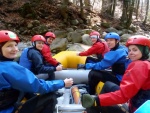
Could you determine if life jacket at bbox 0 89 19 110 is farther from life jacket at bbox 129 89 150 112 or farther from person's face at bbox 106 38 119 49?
person's face at bbox 106 38 119 49

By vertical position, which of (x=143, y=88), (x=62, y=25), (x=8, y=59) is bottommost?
(x=62, y=25)

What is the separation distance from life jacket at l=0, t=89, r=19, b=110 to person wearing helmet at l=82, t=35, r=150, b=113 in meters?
0.81

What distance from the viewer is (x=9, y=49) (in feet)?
8.33

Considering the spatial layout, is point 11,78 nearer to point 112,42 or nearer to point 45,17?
point 112,42

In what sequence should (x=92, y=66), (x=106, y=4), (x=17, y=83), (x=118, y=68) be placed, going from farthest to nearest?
1. (x=106, y=4)
2. (x=92, y=66)
3. (x=118, y=68)
4. (x=17, y=83)

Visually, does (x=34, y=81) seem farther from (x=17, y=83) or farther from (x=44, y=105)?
(x=44, y=105)

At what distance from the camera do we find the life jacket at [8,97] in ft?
8.24

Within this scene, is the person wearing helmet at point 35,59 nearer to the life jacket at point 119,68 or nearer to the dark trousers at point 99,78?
the dark trousers at point 99,78

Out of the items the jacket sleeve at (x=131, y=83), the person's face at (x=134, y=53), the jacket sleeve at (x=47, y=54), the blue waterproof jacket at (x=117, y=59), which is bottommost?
the jacket sleeve at (x=47, y=54)

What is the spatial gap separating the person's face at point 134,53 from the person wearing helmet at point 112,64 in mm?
1295

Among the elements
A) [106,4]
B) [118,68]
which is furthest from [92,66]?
[106,4]

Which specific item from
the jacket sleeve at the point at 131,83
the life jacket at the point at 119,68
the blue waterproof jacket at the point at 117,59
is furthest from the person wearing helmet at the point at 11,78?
the life jacket at the point at 119,68

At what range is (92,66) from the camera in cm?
459

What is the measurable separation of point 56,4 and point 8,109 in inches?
605
